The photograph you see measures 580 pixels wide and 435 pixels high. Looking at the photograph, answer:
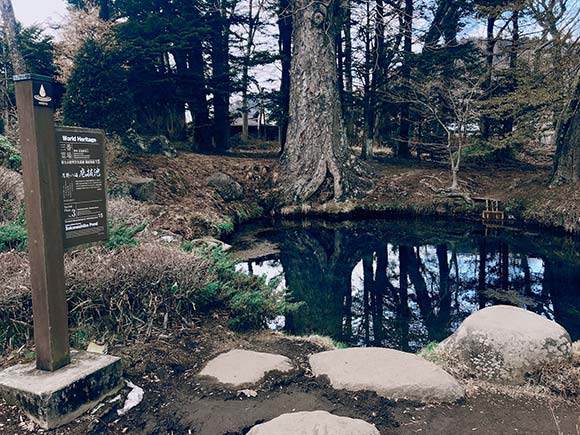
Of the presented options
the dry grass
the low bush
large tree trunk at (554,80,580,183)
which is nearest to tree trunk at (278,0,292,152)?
large tree trunk at (554,80,580,183)

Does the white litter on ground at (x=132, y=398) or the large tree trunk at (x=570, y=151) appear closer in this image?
the white litter on ground at (x=132, y=398)

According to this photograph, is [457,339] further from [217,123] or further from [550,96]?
[217,123]

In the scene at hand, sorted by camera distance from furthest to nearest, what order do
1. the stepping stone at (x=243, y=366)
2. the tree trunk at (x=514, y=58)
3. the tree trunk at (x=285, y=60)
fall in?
the tree trunk at (x=285, y=60) < the tree trunk at (x=514, y=58) < the stepping stone at (x=243, y=366)

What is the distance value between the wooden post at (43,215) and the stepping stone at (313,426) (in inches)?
48.2

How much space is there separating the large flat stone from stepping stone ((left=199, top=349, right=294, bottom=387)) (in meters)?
0.66

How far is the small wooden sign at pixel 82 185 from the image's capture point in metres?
2.50

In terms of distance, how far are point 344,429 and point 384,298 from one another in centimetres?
387

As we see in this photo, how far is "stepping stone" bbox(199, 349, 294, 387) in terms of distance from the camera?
2.89 meters

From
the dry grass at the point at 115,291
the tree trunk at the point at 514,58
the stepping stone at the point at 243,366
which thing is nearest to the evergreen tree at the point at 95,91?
the dry grass at the point at 115,291

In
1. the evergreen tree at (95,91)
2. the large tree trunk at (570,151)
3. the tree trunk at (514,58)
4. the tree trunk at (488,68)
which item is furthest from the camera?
the tree trunk at (488,68)

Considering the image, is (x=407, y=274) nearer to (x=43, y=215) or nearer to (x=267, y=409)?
(x=267, y=409)

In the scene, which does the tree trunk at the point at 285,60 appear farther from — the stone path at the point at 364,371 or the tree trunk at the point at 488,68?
the stone path at the point at 364,371

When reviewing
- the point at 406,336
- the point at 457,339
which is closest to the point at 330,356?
the point at 457,339

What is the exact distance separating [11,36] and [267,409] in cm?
1142
